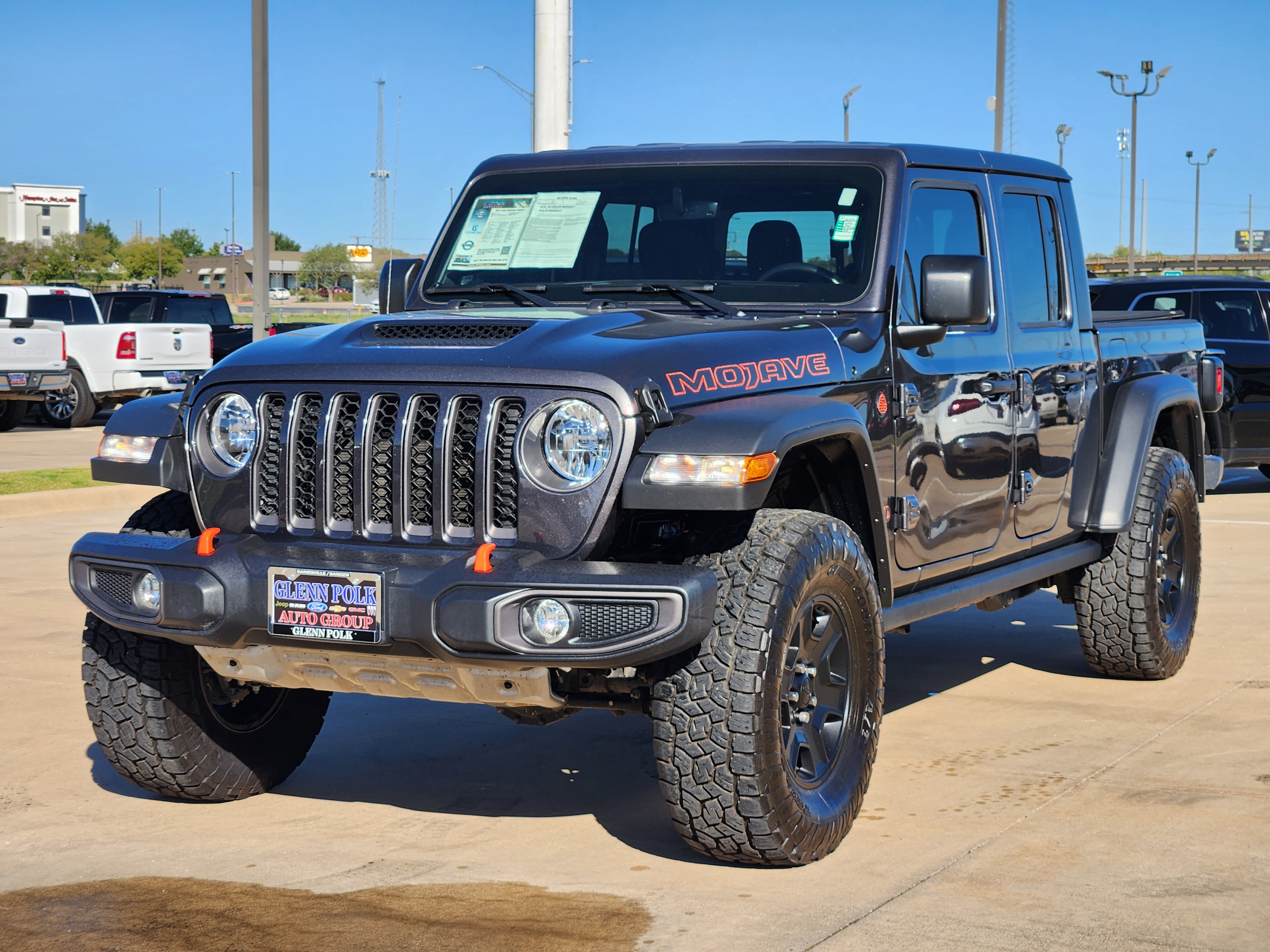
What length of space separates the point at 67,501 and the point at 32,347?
756cm

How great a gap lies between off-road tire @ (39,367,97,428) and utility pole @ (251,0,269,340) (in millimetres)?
4976

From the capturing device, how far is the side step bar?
16.9 feet

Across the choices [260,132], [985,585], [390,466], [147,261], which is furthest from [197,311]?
[147,261]

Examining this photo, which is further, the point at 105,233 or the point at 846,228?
the point at 105,233

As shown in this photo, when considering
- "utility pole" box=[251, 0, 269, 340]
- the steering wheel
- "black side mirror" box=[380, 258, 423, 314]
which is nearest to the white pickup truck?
"utility pole" box=[251, 0, 269, 340]

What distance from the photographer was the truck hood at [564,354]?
4137 millimetres

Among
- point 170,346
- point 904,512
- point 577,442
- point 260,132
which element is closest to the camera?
point 577,442

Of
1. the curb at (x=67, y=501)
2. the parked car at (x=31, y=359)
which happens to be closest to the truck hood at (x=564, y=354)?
the curb at (x=67, y=501)

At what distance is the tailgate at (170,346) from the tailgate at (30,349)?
51.9 inches

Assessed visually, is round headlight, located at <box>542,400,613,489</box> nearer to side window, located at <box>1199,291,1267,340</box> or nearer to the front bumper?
the front bumper

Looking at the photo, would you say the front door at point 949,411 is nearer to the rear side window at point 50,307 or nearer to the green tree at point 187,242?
the rear side window at point 50,307

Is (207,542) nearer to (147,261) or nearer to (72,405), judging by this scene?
(72,405)

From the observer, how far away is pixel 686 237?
213 inches

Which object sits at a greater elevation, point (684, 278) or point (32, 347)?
point (684, 278)
